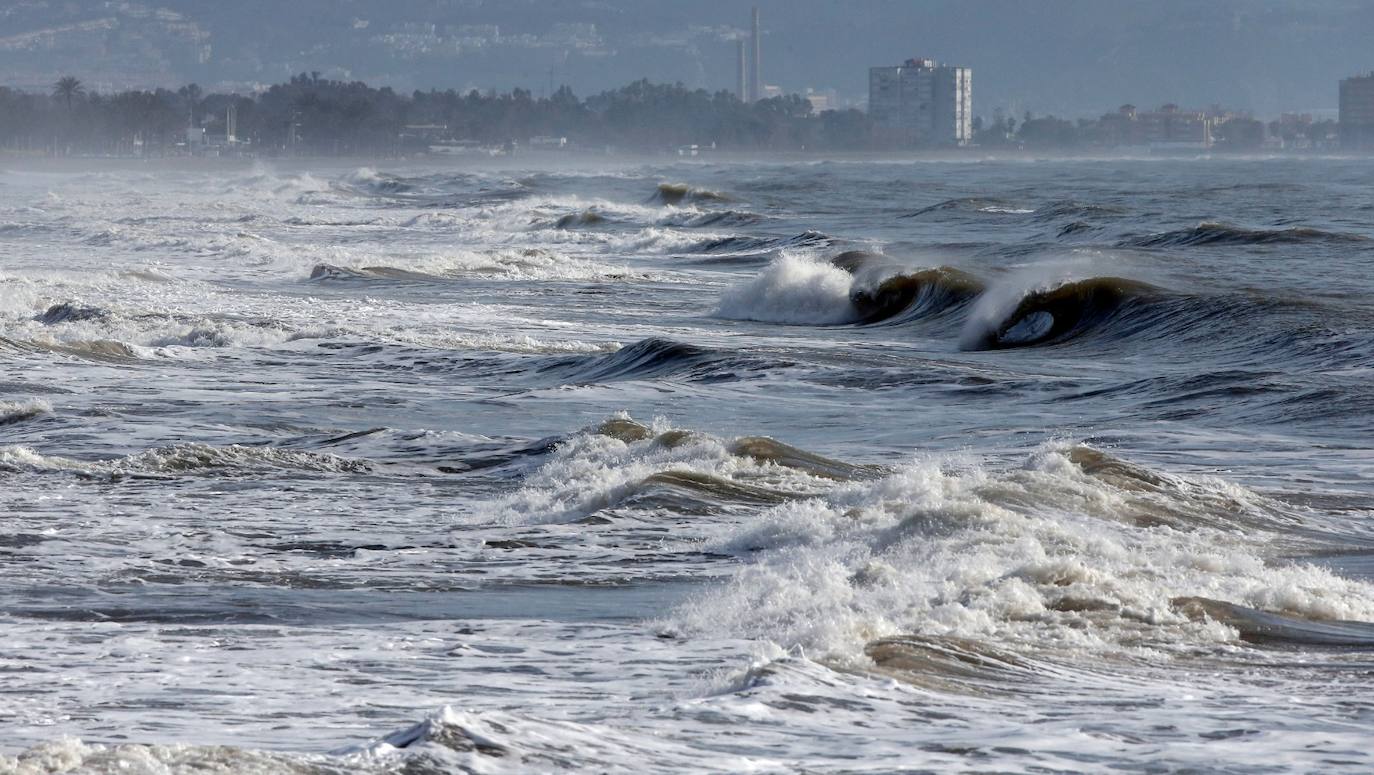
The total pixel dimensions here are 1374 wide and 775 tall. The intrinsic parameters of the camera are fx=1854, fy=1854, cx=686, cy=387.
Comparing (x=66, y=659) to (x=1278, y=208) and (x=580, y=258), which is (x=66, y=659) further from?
(x=1278, y=208)

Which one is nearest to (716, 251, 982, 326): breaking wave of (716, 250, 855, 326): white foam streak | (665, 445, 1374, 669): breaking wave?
(716, 250, 855, 326): white foam streak

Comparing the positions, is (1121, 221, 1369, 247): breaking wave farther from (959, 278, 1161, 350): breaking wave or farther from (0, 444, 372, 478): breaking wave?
(0, 444, 372, 478): breaking wave

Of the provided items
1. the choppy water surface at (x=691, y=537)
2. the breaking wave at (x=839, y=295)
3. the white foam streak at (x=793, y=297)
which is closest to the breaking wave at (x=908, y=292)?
the breaking wave at (x=839, y=295)

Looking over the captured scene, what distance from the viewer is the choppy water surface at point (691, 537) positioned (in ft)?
20.0

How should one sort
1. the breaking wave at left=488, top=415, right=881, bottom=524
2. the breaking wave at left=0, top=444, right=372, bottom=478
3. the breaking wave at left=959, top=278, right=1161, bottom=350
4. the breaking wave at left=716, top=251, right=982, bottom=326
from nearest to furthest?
the breaking wave at left=488, top=415, right=881, bottom=524 < the breaking wave at left=0, top=444, right=372, bottom=478 < the breaking wave at left=959, top=278, right=1161, bottom=350 < the breaking wave at left=716, top=251, right=982, bottom=326

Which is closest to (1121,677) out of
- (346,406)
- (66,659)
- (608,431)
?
(66,659)

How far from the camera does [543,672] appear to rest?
6.93m

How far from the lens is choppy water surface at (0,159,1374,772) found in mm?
6086

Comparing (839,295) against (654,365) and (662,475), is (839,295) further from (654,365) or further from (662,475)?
(662,475)

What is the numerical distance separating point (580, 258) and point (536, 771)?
120ft

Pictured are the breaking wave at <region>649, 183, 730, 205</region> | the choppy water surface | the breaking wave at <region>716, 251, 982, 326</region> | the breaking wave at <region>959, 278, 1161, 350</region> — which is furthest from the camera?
the breaking wave at <region>649, 183, 730, 205</region>

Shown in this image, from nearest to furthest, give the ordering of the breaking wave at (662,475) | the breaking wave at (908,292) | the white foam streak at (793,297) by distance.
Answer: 1. the breaking wave at (662,475)
2. the breaking wave at (908,292)
3. the white foam streak at (793,297)

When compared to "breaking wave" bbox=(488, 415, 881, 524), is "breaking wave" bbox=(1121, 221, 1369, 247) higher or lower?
higher

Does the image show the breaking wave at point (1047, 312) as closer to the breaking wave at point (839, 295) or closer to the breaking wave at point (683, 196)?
the breaking wave at point (839, 295)
